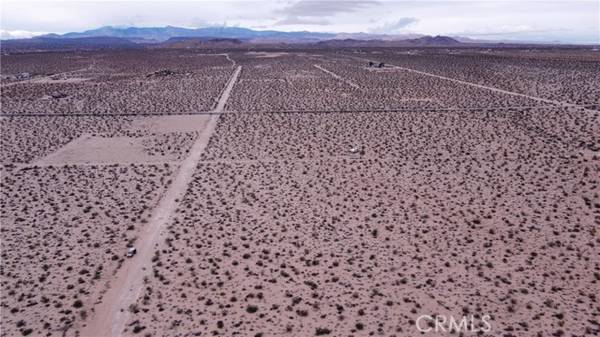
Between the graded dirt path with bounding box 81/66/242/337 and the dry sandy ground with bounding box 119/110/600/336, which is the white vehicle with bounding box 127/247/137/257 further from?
the dry sandy ground with bounding box 119/110/600/336

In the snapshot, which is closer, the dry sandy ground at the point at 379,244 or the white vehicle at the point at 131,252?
the dry sandy ground at the point at 379,244

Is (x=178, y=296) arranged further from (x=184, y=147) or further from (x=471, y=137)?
(x=471, y=137)

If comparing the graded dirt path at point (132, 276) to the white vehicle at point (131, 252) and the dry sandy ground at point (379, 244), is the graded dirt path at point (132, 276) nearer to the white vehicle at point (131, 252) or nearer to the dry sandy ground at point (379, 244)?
the white vehicle at point (131, 252)

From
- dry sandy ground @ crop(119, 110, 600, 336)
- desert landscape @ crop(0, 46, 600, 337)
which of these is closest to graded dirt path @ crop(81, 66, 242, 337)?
desert landscape @ crop(0, 46, 600, 337)

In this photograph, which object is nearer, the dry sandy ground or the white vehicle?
the dry sandy ground

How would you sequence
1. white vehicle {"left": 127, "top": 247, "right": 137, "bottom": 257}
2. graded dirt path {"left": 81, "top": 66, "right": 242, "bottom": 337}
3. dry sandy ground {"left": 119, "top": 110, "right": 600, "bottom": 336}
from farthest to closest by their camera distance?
white vehicle {"left": 127, "top": 247, "right": 137, "bottom": 257}, dry sandy ground {"left": 119, "top": 110, "right": 600, "bottom": 336}, graded dirt path {"left": 81, "top": 66, "right": 242, "bottom": 337}

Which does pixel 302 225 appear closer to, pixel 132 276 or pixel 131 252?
pixel 131 252

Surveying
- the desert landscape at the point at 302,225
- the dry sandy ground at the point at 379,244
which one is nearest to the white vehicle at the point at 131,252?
the desert landscape at the point at 302,225
